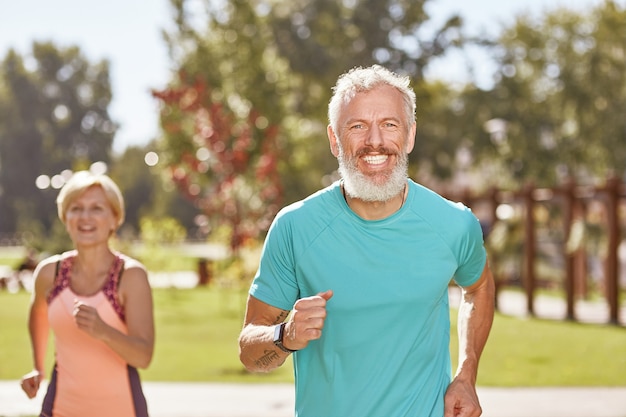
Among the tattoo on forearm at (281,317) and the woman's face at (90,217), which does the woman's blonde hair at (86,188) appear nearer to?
the woman's face at (90,217)

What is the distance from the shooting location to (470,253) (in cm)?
354

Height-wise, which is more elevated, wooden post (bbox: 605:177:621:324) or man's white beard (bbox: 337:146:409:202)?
man's white beard (bbox: 337:146:409:202)

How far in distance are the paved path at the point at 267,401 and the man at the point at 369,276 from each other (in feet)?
19.2

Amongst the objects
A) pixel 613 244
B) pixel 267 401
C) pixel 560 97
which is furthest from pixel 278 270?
pixel 560 97

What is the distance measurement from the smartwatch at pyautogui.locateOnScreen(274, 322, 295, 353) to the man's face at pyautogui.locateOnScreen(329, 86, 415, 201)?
49cm

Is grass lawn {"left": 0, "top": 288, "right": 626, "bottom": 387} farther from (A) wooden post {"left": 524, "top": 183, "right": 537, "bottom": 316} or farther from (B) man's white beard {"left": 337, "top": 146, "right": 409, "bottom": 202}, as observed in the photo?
(B) man's white beard {"left": 337, "top": 146, "right": 409, "bottom": 202}

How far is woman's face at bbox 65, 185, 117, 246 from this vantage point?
4695 millimetres

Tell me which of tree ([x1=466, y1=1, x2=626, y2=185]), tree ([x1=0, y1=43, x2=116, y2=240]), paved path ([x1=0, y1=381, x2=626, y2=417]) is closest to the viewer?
paved path ([x1=0, y1=381, x2=626, y2=417])

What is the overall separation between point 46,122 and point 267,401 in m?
84.9

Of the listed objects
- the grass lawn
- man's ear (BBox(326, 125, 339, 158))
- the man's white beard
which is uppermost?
man's ear (BBox(326, 125, 339, 158))

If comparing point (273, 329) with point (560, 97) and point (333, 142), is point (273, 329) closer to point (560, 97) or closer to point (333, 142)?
point (333, 142)

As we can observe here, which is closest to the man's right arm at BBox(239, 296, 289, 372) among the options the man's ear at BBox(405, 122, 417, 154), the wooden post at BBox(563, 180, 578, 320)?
the man's ear at BBox(405, 122, 417, 154)

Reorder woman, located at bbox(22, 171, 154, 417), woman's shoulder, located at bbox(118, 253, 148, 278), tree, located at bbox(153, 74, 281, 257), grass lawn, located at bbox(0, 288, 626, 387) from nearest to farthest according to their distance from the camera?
1. woman, located at bbox(22, 171, 154, 417)
2. woman's shoulder, located at bbox(118, 253, 148, 278)
3. grass lawn, located at bbox(0, 288, 626, 387)
4. tree, located at bbox(153, 74, 281, 257)

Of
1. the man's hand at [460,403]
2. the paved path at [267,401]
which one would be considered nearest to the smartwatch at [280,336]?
the man's hand at [460,403]
